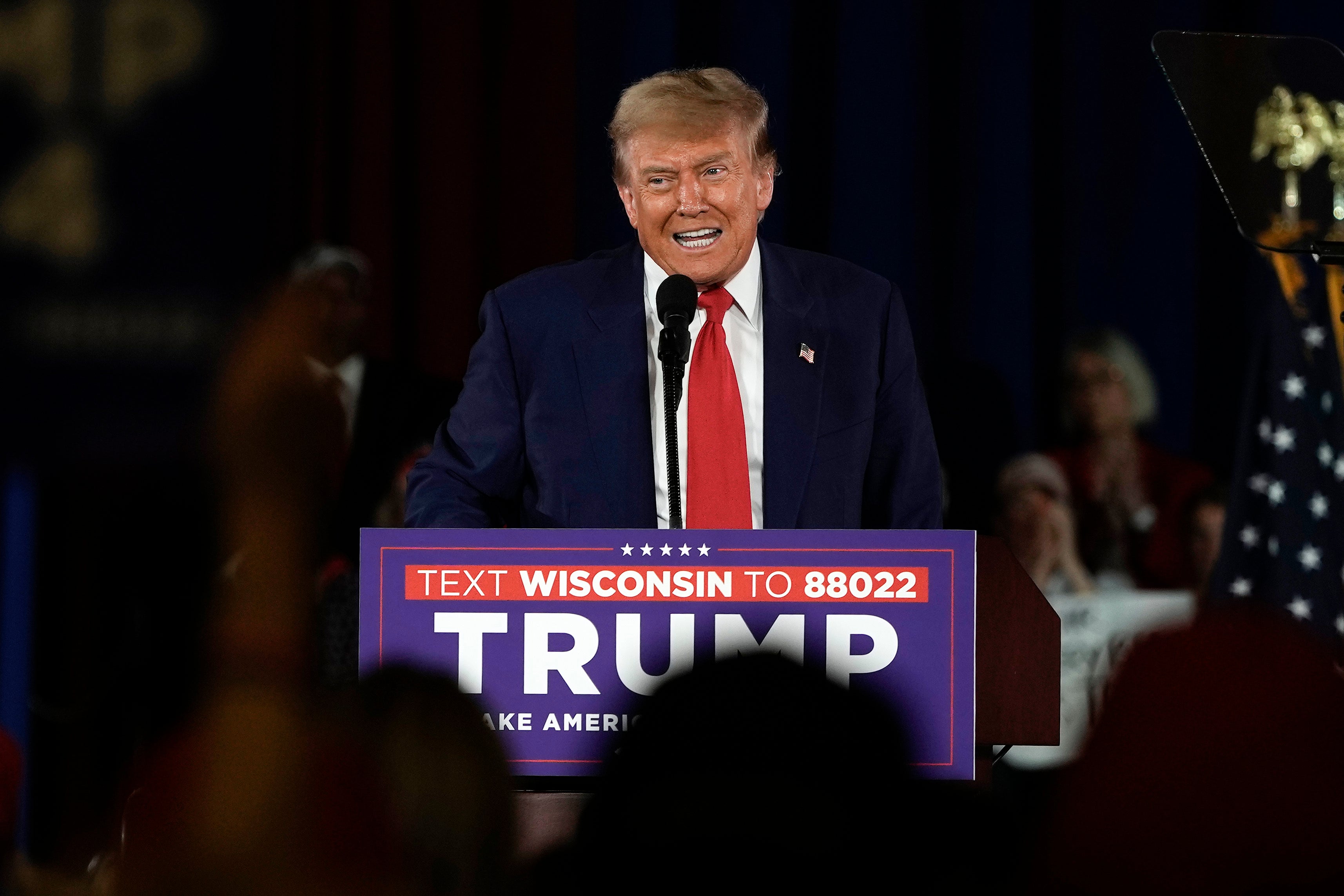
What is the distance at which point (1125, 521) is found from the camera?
399cm

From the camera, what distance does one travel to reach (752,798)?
81 cm

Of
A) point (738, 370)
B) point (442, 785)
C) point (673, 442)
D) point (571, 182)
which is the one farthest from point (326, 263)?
point (442, 785)

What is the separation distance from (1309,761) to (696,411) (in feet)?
4.59

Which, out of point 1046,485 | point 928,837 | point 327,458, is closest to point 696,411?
point 928,837

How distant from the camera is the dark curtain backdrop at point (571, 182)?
4.31m

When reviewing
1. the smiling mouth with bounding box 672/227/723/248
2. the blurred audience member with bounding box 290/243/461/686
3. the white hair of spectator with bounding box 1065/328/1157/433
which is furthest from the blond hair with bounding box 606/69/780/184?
the white hair of spectator with bounding box 1065/328/1157/433

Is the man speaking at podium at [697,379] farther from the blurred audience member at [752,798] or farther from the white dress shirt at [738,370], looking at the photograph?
the blurred audience member at [752,798]

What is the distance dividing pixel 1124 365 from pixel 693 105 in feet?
6.77

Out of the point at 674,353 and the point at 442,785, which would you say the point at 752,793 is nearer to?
the point at 442,785

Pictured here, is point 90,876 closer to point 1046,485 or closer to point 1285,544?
point 1046,485

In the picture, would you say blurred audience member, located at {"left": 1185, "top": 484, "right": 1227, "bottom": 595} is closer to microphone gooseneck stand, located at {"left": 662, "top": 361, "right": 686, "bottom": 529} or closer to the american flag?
the american flag

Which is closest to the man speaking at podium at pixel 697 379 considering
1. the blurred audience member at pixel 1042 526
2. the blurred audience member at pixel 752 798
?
the blurred audience member at pixel 752 798

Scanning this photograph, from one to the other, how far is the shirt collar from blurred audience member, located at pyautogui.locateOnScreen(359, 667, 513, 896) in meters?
1.34

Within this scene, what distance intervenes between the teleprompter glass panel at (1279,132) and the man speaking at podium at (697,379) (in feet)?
6.04
